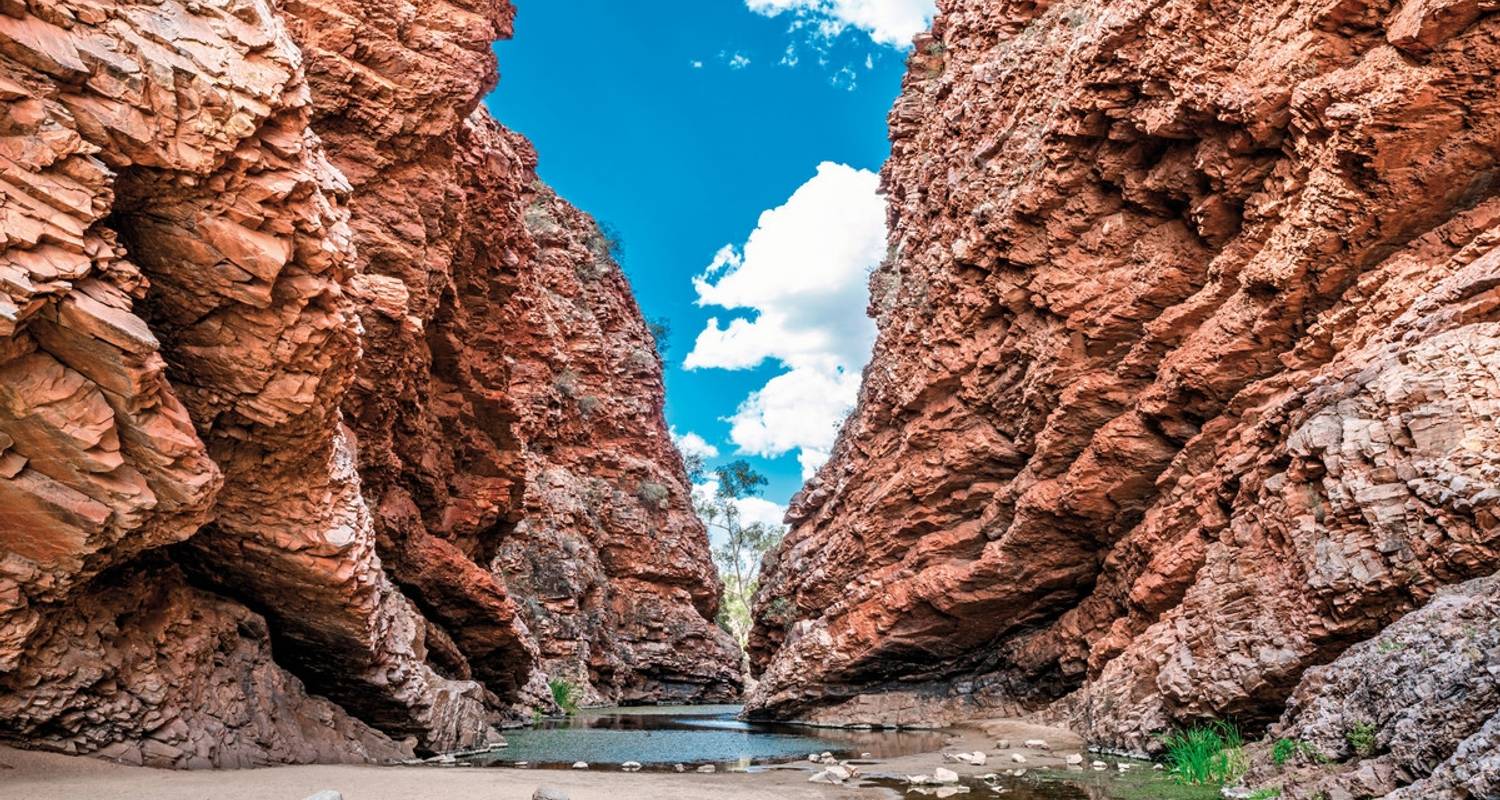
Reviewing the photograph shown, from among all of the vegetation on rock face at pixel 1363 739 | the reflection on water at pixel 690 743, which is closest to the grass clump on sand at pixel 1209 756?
the vegetation on rock face at pixel 1363 739

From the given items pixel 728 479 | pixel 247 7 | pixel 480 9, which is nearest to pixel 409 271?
pixel 480 9

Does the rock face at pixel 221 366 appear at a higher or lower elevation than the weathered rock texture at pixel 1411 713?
higher

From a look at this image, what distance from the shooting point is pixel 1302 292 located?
13734mm

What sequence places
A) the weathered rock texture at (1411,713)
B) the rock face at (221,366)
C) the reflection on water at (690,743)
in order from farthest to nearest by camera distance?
the reflection on water at (690,743)
the rock face at (221,366)
the weathered rock texture at (1411,713)

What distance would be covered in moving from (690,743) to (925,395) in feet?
37.8

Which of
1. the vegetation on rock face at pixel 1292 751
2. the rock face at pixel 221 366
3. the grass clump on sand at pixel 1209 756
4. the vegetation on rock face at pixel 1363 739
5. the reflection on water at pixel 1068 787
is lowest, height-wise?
the reflection on water at pixel 1068 787

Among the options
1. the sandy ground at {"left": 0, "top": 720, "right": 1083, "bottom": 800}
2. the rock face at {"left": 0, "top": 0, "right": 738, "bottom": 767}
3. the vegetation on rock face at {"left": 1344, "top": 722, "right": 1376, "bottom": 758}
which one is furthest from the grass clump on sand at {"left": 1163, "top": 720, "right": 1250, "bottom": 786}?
the rock face at {"left": 0, "top": 0, "right": 738, "bottom": 767}

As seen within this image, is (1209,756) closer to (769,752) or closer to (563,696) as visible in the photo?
(769,752)

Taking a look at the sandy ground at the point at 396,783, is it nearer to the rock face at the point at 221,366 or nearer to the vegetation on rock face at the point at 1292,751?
the rock face at the point at 221,366

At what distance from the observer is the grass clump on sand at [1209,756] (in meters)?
9.38

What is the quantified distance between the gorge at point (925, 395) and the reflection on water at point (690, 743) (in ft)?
5.08

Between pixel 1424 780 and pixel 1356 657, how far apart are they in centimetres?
348

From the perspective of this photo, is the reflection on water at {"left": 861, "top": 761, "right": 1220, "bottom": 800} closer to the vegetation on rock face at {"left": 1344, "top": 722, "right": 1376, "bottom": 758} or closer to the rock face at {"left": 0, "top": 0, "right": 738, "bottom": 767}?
the vegetation on rock face at {"left": 1344, "top": 722, "right": 1376, "bottom": 758}

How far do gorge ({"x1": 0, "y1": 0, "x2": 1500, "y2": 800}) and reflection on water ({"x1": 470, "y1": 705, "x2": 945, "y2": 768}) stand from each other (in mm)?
1550
